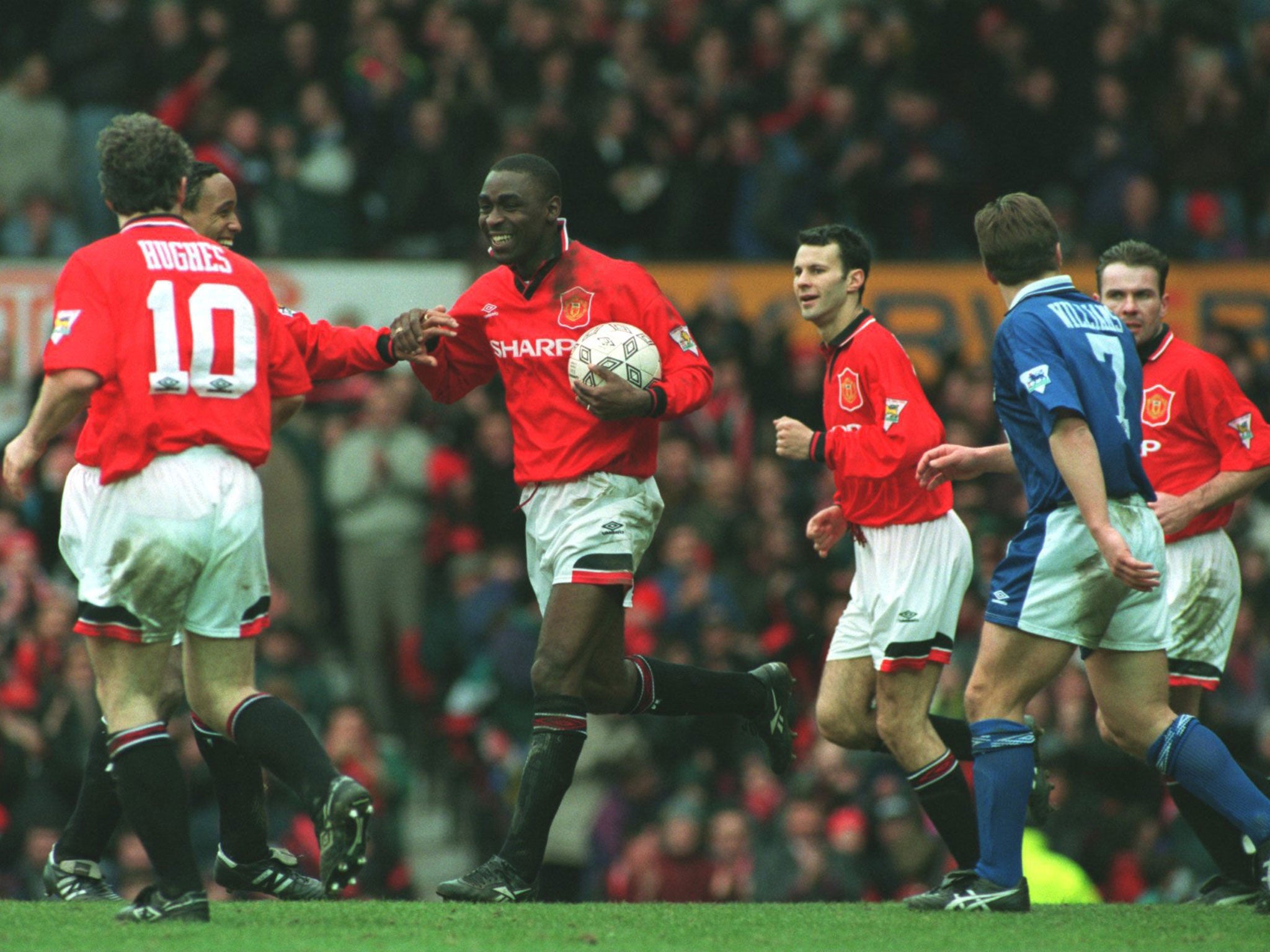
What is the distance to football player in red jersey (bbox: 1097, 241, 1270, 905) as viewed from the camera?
7578mm

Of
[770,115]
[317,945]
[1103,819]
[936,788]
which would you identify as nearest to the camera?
[317,945]

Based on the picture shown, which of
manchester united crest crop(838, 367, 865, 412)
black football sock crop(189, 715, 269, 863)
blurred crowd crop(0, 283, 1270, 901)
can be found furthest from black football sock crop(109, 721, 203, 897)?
blurred crowd crop(0, 283, 1270, 901)

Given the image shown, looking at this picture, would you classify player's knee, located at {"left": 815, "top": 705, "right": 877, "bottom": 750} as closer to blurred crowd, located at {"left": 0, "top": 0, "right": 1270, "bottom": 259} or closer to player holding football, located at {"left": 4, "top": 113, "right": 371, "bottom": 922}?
player holding football, located at {"left": 4, "top": 113, "right": 371, "bottom": 922}

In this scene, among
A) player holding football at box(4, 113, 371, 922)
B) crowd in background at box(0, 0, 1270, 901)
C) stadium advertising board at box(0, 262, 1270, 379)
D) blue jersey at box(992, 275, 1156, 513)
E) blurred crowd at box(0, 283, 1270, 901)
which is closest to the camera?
player holding football at box(4, 113, 371, 922)

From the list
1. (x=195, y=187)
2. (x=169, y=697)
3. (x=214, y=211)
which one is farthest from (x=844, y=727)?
(x=195, y=187)

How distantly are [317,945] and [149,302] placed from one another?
2.19 metres

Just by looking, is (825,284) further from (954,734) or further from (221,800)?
(221,800)

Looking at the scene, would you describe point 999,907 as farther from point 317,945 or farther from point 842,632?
point 317,945

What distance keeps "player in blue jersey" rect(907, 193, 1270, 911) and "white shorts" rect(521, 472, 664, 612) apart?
1.20 m

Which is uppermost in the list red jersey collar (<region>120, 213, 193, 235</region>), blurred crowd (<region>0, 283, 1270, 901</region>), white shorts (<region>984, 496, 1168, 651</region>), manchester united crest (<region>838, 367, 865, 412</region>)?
red jersey collar (<region>120, 213, 193, 235</region>)

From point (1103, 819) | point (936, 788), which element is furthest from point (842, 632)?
point (1103, 819)

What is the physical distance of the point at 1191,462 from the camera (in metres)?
7.72

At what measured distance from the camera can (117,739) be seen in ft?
19.4

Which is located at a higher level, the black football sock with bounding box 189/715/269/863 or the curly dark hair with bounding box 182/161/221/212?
the curly dark hair with bounding box 182/161/221/212
